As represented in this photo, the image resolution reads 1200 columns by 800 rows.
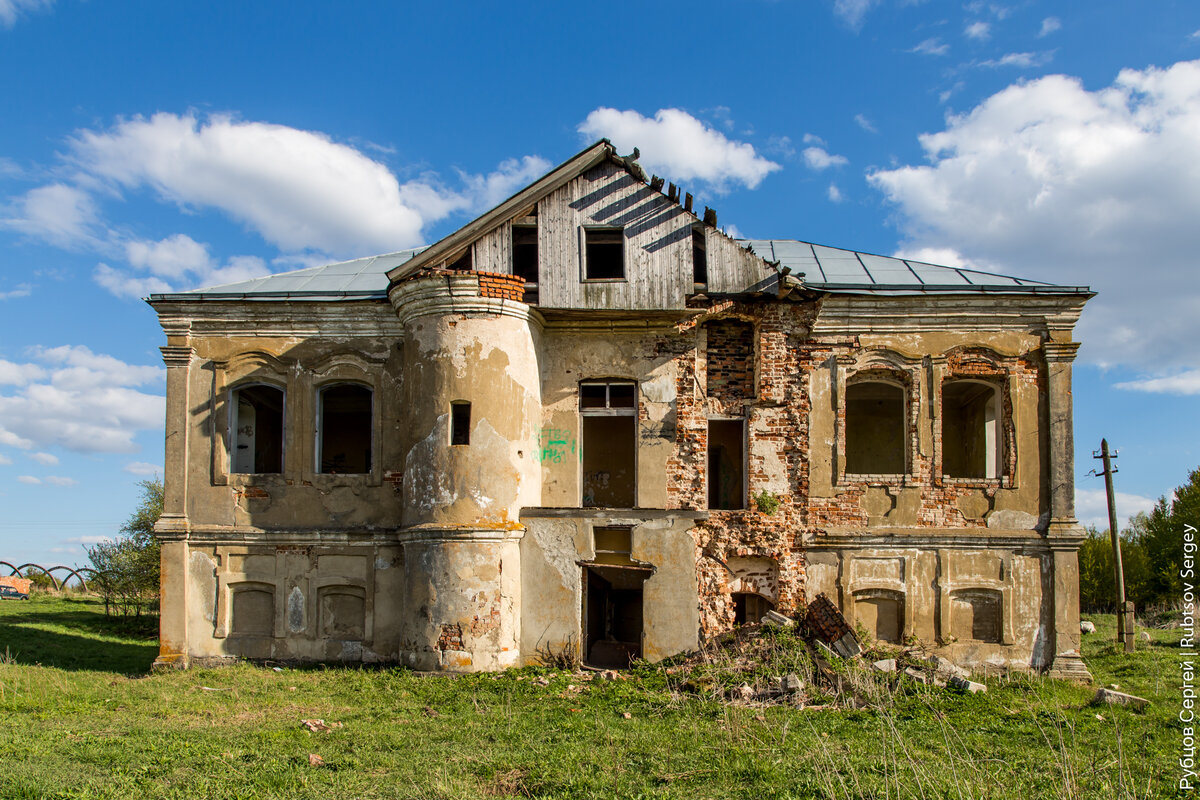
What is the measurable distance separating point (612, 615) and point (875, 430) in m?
7.30

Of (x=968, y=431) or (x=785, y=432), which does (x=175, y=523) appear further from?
(x=968, y=431)

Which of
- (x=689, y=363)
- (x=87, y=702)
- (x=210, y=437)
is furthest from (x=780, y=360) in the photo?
(x=87, y=702)

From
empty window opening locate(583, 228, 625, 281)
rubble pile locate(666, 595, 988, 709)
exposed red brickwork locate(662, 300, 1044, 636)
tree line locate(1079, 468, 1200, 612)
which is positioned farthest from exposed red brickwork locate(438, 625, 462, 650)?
tree line locate(1079, 468, 1200, 612)

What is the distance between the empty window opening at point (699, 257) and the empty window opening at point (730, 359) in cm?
86

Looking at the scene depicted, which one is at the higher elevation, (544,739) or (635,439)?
(635,439)

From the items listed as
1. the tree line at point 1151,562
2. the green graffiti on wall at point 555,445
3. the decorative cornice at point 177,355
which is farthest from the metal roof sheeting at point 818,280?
the tree line at point 1151,562

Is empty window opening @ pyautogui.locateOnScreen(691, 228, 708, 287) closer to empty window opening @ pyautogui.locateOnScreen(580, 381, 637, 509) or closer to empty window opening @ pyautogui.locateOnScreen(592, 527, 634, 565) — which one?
empty window opening @ pyautogui.locateOnScreen(580, 381, 637, 509)

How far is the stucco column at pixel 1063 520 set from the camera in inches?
571

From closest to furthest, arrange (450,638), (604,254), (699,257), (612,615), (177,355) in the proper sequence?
(450,638) < (699,257) < (177,355) < (604,254) < (612,615)

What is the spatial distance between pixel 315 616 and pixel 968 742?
34.7 ft

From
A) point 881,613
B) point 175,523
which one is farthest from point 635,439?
point 175,523

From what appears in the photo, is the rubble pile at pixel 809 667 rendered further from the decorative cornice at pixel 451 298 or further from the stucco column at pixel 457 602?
the decorative cornice at pixel 451 298

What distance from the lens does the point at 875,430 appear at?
64.8 feet

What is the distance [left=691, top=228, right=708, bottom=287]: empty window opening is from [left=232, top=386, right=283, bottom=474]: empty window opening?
8.11 m
